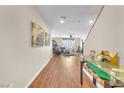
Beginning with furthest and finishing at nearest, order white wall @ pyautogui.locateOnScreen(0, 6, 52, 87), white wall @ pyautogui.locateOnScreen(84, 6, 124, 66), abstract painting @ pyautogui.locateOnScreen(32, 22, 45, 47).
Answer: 1. abstract painting @ pyautogui.locateOnScreen(32, 22, 45, 47)
2. white wall @ pyautogui.locateOnScreen(84, 6, 124, 66)
3. white wall @ pyautogui.locateOnScreen(0, 6, 52, 87)

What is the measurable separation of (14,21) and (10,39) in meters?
0.39

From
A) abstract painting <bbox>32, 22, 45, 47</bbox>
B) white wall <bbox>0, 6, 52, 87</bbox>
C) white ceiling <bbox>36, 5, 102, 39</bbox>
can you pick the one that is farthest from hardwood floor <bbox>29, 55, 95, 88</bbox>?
white ceiling <bbox>36, 5, 102, 39</bbox>

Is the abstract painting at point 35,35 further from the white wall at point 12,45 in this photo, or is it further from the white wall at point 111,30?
the white wall at point 111,30

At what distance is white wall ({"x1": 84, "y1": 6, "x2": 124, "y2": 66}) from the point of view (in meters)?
2.29

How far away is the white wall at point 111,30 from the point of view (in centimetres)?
229

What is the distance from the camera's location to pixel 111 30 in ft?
8.84

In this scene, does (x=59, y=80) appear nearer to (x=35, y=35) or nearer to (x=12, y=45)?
(x=35, y=35)

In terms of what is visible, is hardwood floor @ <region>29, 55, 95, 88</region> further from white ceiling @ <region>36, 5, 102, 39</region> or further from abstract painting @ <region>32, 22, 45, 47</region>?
white ceiling @ <region>36, 5, 102, 39</region>

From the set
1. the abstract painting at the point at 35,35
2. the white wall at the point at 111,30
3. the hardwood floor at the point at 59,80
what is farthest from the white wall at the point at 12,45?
the white wall at the point at 111,30

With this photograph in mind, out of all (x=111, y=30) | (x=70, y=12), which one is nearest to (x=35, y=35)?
(x=70, y=12)

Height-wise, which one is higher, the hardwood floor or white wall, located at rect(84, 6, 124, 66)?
white wall, located at rect(84, 6, 124, 66)
